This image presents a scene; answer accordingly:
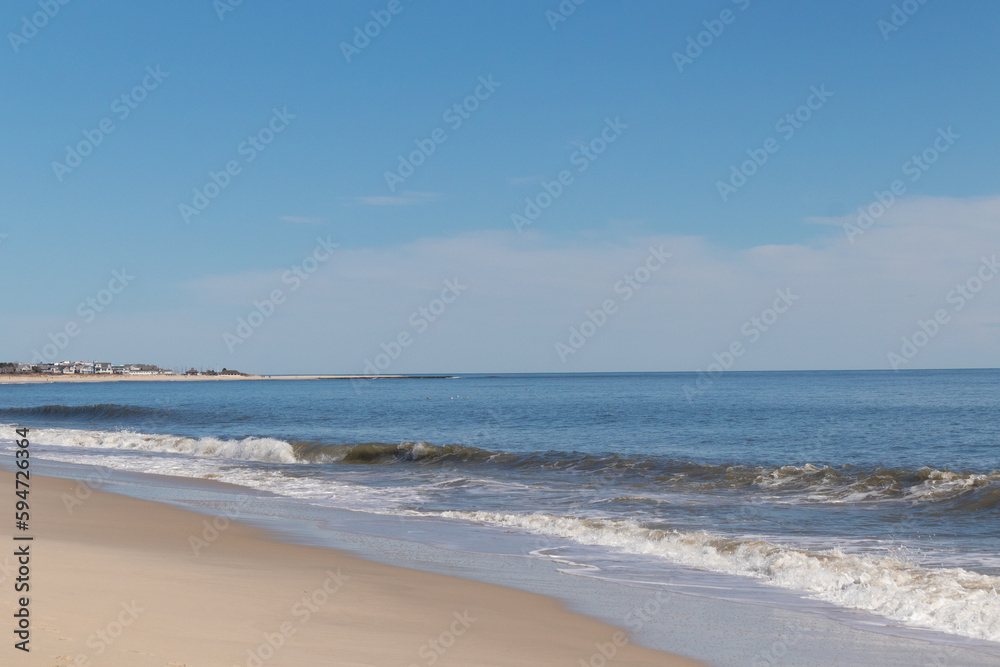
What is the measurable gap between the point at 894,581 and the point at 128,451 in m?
28.7

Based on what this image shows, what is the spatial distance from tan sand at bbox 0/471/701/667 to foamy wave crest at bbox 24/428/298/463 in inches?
694

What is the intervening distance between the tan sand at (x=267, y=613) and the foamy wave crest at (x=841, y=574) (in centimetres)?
321

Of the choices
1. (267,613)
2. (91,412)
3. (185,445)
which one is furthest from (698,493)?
(91,412)

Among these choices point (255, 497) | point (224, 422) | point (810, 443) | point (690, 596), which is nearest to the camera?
point (690, 596)

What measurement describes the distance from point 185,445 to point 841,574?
27624 mm

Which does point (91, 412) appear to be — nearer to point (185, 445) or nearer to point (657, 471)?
point (185, 445)

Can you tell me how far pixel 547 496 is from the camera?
1755 centimetres

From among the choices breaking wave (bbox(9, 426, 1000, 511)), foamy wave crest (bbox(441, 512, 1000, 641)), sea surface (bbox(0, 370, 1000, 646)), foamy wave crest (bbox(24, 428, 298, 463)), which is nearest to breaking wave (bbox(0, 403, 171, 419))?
sea surface (bbox(0, 370, 1000, 646))

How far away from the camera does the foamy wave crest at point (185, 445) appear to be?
1117 inches

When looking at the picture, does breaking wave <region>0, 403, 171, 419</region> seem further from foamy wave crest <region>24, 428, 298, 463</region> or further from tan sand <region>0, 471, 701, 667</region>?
tan sand <region>0, 471, 701, 667</region>

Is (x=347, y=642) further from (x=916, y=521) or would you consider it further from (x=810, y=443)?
(x=810, y=443)

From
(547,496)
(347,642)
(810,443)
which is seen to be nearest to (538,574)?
(347,642)

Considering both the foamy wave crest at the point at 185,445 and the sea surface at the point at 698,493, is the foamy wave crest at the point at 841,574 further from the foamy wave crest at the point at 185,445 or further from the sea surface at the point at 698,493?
the foamy wave crest at the point at 185,445

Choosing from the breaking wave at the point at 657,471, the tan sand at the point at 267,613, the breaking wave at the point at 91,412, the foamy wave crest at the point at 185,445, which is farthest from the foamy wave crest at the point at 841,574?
the breaking wave at the point at 91,412
